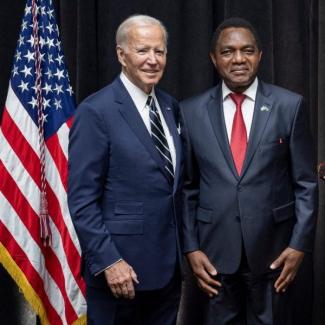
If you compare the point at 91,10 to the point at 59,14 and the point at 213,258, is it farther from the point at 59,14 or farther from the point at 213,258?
the point at 213,258

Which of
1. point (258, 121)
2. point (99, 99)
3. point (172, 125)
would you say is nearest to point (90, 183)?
point (99, 99)

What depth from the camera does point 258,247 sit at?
222 cm

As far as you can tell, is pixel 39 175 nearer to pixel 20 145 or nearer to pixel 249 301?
pixel 20 145

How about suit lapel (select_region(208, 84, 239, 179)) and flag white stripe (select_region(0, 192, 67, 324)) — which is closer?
suit lapel (select_region(208, 84, 239, 179))

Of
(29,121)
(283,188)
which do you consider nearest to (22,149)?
(29,121)

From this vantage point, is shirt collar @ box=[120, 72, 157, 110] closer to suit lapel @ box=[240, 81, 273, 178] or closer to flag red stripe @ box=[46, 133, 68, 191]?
suit lapel @ box=[240, 81, 273, 178]

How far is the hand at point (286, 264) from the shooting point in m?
2.24

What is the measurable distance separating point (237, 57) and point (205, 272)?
802 mm

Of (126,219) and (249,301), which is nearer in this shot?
(126,219)

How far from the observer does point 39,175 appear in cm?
269

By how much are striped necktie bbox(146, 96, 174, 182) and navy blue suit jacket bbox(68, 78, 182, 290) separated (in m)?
0.03

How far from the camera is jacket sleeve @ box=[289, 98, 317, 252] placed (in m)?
2.22

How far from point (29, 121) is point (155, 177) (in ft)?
2.68

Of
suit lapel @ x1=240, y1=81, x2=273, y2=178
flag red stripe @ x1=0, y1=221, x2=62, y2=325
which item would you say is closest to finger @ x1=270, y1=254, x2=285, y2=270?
suit lapel @ x1=240, y1=81, x2=273, y2=178
